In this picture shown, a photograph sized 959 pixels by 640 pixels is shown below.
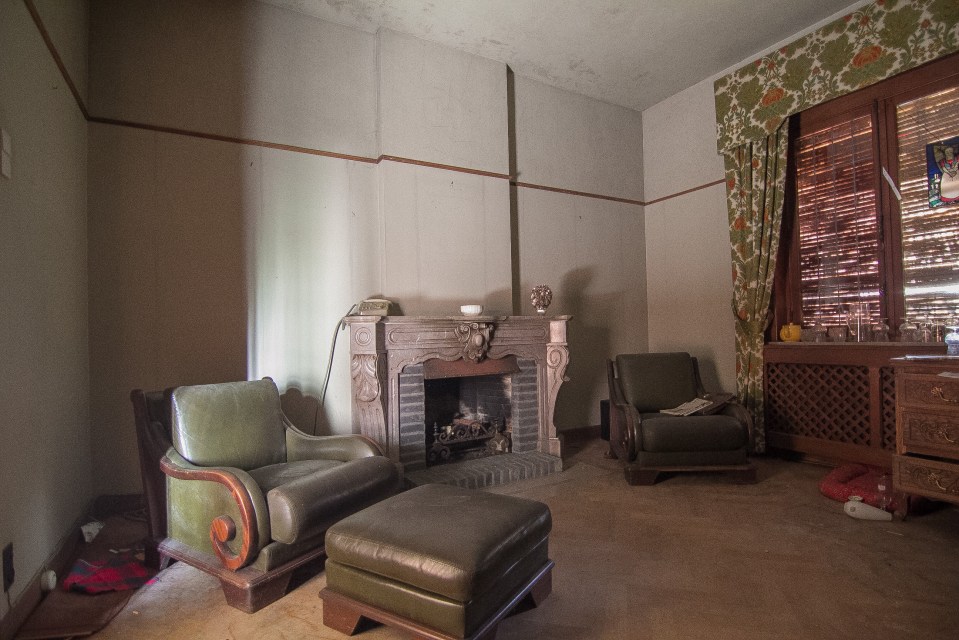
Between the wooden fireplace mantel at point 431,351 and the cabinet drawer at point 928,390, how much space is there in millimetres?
1998

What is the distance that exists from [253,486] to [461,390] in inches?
87.7

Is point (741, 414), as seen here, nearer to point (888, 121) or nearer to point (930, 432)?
point (930, 432)

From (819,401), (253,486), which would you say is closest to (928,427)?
(819,401)

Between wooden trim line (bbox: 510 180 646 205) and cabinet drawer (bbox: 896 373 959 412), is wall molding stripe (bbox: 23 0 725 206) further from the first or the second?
cabinet drawer (bbox: 896 373 959 412)

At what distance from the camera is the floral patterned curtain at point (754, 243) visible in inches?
154

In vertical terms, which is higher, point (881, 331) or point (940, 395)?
point (881, 331)

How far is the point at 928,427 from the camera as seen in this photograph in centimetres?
243

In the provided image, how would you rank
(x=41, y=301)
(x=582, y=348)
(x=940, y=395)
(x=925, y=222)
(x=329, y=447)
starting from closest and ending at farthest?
1. (x=41, y=301)
2. (x=940, y=395)
3. (x=329, y=447)
4. (x=925, y=222)
5. (x=582, y=348)

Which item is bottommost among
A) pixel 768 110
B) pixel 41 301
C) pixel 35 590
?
pixel 35 590

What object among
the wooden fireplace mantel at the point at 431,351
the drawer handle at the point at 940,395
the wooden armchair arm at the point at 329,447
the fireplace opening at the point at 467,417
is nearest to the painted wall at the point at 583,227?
the wooden fireplace mantel at the point at 431,351

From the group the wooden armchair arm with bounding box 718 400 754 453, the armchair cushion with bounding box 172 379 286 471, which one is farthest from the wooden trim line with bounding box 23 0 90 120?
the wooden armchair arm with bounding box 718 400 754 453

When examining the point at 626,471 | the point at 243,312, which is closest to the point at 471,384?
the point at 626,471

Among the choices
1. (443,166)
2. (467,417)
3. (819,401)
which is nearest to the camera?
(819,401)

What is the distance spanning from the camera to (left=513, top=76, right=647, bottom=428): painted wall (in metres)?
4.46
